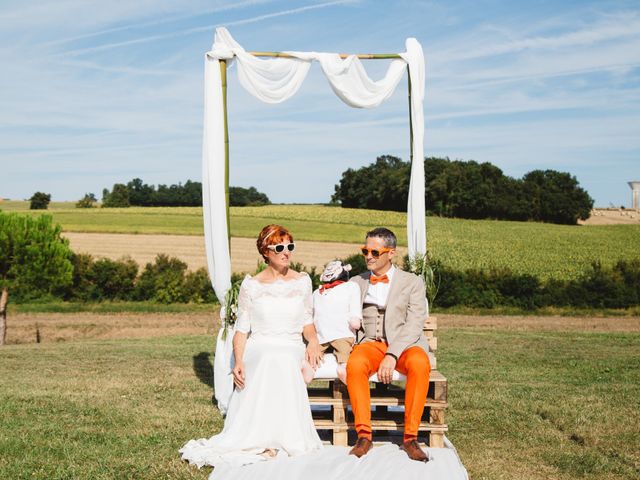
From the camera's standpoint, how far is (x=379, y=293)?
6.64m

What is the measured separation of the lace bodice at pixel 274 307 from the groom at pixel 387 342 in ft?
1.89

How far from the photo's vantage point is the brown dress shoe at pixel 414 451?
225 inches

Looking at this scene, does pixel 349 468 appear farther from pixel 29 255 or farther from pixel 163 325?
pixel 163 325

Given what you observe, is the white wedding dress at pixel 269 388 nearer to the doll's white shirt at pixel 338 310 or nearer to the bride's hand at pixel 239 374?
the bride's hand at pixel 239 374

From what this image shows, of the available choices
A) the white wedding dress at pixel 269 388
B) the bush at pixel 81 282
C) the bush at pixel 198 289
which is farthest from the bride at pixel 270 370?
the bush at pixel 81 282

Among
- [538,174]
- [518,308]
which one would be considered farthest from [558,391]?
[538,174]

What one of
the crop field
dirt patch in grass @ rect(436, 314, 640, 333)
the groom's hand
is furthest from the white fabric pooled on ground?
the crop field

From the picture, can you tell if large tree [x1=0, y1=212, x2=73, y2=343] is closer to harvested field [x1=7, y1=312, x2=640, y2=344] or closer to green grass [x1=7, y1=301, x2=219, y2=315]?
harvested field [x1=7, y1=312, x2=640, y2=344]

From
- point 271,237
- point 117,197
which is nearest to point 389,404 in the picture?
point 271,237

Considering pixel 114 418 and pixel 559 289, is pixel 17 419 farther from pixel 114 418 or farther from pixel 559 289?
pixel 559 289

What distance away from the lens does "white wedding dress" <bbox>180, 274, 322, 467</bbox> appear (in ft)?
19.2

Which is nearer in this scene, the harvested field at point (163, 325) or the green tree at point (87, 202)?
the harvested field at point (163, 325)

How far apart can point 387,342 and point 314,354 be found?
708 millimetres

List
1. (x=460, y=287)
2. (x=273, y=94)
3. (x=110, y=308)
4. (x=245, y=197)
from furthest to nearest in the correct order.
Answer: (x=245, y=197)
(x=110, y=308)
(x=460, y=287)
(x=273, y=94)
